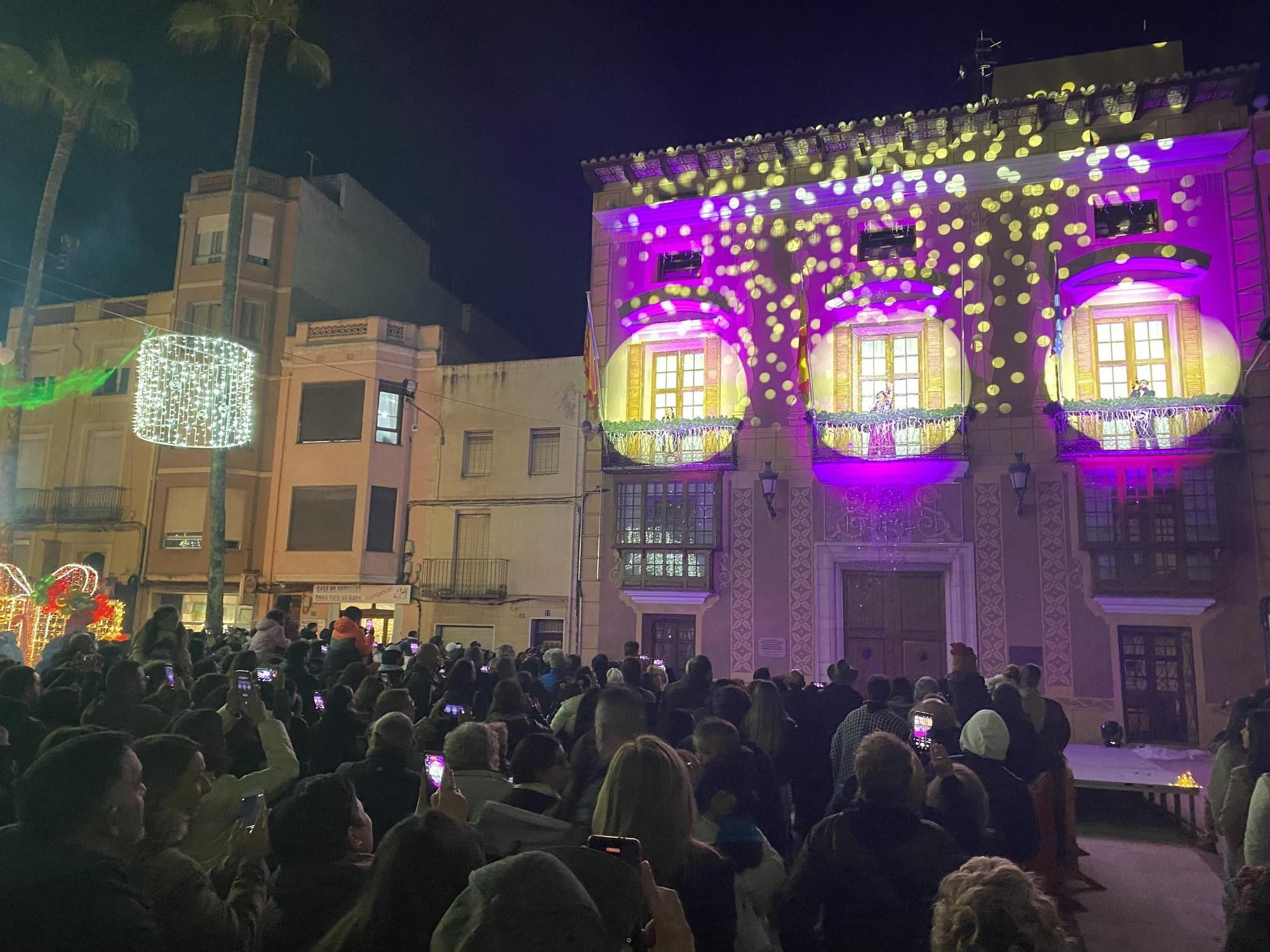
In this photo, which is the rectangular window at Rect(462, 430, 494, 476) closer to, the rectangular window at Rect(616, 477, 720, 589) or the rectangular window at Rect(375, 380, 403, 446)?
the rectangular window at Rect(375, 380, 403, 446)

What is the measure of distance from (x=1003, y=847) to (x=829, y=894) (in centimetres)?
176

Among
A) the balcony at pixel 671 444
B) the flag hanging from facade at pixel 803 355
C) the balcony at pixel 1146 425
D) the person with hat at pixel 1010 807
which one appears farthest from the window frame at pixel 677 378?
the person with hat at pixel 1010 807

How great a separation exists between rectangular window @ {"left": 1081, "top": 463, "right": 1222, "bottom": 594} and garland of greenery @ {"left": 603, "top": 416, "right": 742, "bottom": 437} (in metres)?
6.97

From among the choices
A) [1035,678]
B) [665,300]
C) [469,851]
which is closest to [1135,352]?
[665,300]

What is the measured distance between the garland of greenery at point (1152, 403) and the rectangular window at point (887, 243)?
14.9 feet

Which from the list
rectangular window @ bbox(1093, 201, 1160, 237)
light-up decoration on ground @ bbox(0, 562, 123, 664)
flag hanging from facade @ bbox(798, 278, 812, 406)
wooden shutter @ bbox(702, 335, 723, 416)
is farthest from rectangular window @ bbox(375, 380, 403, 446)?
rectangular window @ bbox(1093, 201, 1160, 237)

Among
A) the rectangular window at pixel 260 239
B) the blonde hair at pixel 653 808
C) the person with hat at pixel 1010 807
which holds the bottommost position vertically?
the person with hat at pixel 1010 807

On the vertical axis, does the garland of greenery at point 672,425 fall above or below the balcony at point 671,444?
above

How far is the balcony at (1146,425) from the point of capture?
50.4 ft

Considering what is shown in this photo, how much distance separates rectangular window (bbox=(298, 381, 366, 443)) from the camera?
2444 cm

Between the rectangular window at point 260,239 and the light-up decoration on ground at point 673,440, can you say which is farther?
the rectangular window at point 260,239

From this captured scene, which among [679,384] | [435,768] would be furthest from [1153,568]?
[435,768]

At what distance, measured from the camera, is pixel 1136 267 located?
1636 cm

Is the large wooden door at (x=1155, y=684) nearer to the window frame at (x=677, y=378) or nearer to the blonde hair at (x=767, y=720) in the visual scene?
the window frame at (x=677, y=378)
